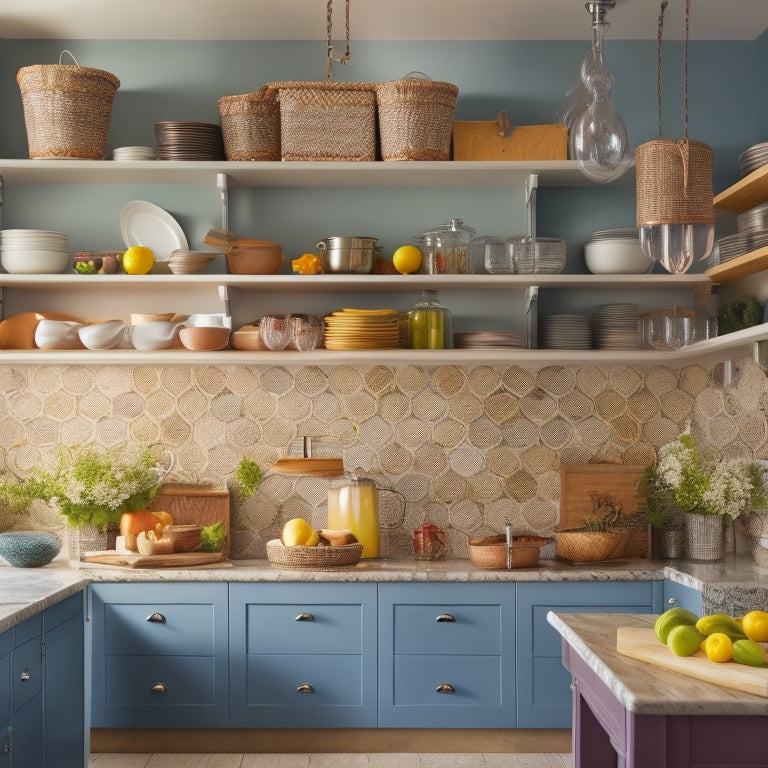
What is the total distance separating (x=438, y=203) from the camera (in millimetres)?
4754

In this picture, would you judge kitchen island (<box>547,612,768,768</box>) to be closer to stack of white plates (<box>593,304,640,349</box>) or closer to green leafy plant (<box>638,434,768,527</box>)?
green leafy plant (<box>638,434,768,527</box>)

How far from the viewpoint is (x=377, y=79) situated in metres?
4.71

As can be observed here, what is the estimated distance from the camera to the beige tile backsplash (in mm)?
4699

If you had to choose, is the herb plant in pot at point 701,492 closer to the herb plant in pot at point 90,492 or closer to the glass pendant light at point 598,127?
the glass pendant light at point 598,127

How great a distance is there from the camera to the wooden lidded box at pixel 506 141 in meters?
4.50

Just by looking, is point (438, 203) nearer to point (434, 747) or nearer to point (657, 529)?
point (657, 529)

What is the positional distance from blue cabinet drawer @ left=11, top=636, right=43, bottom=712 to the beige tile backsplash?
136 centimetres

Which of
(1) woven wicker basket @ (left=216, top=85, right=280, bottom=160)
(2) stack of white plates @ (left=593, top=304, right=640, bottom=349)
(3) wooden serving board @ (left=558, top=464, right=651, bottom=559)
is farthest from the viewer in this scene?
(3) wooden serving board @ (left=558, top=464, right=651, bottom=559)

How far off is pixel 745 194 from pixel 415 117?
4.55 feet

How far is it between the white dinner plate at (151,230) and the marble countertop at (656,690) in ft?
9.33

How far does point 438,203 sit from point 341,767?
2472 millimetres

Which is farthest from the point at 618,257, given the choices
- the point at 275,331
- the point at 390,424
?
the point at 275,331

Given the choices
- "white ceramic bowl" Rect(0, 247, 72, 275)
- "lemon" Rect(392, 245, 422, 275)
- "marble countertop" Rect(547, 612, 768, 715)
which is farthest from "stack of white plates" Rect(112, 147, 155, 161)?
"marble countertop" Rect(547, 612, 768, 715)

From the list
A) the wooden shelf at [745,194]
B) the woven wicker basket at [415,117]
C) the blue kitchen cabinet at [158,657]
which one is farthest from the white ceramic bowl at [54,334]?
the wooden shelf at [745,194]
